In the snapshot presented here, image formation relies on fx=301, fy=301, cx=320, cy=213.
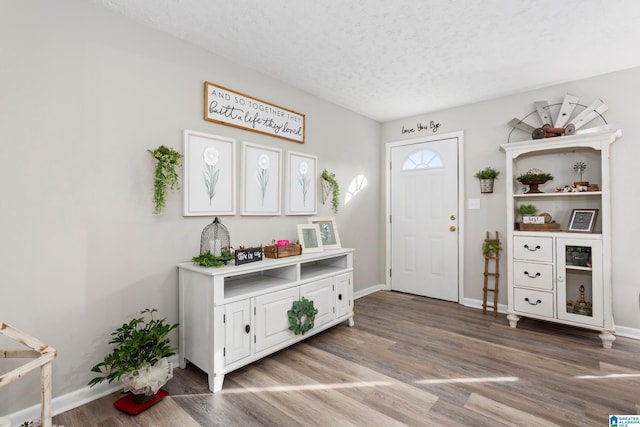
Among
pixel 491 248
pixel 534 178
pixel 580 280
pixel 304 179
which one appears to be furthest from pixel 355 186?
pixel 580 280

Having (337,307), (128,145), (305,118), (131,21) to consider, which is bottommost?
(337,307)

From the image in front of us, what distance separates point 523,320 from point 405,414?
A: 2.24m

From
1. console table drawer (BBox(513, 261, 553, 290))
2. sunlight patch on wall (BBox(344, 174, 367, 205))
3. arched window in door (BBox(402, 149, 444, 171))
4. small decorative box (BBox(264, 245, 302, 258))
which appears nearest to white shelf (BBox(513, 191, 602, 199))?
console table drawer (BBox(513, 261, 553, 290))

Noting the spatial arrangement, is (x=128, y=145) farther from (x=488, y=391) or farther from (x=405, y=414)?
(x=488, y=391)

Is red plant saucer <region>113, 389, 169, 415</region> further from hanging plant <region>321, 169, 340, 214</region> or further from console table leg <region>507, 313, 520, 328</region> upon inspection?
console table leg <region>507, 313, 520, 328</region>

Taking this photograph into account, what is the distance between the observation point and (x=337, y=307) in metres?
2.93

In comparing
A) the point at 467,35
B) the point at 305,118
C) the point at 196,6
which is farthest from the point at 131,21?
the point at 467,35

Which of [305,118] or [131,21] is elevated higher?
[131,21]

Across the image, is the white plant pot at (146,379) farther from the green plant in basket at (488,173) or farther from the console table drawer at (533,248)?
the green plant in basket at (488,173)

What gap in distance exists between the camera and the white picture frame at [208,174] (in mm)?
2332

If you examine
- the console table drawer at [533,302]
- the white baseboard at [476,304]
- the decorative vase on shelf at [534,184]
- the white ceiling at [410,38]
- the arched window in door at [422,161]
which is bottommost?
the white baseboard at [476,304]

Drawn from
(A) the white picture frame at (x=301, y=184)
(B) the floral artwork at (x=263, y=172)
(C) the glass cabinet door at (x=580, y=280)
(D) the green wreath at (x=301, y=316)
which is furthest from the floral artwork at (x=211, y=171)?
(C) the glass cabinet door at (x=580, y=280)

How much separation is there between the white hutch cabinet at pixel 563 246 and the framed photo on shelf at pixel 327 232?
180 cm

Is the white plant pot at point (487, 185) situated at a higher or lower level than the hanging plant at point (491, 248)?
higher
